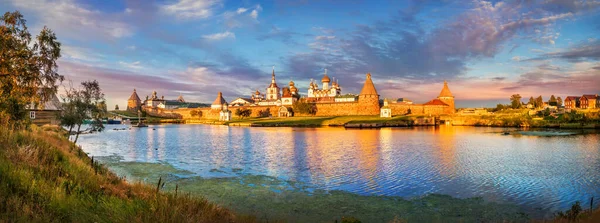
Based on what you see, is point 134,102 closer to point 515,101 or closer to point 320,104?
point 320,104

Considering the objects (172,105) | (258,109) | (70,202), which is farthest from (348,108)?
(70,202)

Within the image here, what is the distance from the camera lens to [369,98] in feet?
309

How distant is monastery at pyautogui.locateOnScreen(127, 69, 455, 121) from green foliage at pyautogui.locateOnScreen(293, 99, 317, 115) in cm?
124

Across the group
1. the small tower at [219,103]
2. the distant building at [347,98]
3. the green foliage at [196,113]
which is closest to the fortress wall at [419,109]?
the distant building at [347,98]

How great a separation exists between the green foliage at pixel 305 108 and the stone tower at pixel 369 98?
53.9 feet

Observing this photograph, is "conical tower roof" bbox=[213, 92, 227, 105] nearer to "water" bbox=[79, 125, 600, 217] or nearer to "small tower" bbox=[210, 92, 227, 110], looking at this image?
"small tower" bbox=[210, 92, 227, 110]

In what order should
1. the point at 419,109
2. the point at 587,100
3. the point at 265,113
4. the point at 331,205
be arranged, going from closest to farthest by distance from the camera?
1. the point at 331,205
2. the point at 419,109
3. the point at 587,100
4. the point at 265,113

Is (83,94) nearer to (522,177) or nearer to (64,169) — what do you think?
(64,169)

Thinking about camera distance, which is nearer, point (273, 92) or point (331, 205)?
point (331, 205)

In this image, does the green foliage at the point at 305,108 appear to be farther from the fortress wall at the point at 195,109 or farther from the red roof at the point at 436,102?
the red roof at the point at 436,102

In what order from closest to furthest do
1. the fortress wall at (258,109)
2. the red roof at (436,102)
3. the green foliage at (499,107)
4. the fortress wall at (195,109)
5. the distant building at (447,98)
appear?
the red roof at (436,102)
the distant building at (447,98)
the green foliage at (499,107)
the fortress wall at (258,109)
the fortress wall at (195,109)

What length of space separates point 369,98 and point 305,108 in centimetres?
1943

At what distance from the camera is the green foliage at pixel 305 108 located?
104 m

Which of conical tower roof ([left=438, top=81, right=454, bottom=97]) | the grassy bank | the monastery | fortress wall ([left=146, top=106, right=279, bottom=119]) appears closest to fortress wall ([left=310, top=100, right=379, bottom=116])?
the monastery
